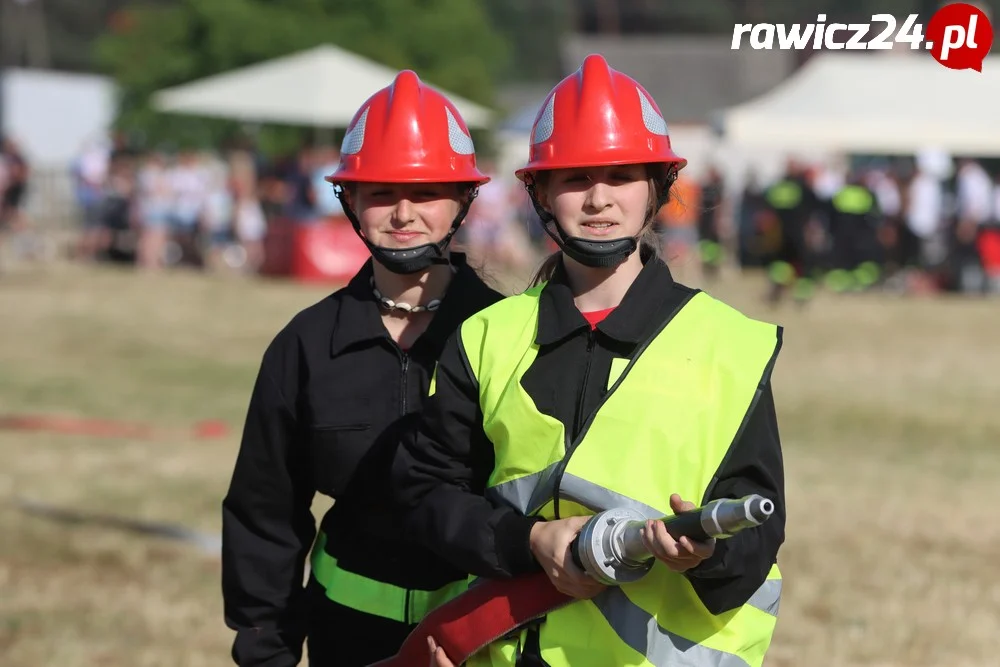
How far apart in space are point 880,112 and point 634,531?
20823 millimetres

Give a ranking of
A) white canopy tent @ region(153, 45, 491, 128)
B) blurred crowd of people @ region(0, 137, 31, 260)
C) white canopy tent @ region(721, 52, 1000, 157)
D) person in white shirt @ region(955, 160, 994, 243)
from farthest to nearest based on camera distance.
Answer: blurred crowd of people @ region(0, 137, 31, 260)
person in white shirt @ region(955, 160, 994, 243)
white canopy tent @ region(153, 45, 491, 128)
white canopy tent @ region(721, 52, 1000, 157)

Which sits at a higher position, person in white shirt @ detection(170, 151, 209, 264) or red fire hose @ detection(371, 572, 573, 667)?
red fire hose @ detection(371, 572, 573, 667)

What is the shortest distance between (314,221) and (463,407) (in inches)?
760

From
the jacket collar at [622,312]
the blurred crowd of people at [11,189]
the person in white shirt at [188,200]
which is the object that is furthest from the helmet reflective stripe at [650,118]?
the blurred crowd of people at [11,189]

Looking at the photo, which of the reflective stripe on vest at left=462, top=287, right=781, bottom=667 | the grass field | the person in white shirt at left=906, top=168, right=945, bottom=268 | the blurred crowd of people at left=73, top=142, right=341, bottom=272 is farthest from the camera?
the person in white shirt at left=906, top=168, right=945, bottom=268

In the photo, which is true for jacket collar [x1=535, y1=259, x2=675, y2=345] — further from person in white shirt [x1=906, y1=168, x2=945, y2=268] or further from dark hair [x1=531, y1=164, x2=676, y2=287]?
person in white shirt [x1=906, y1=168, x2=945, y2=268]

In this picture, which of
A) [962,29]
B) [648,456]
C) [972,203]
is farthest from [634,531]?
[972,203]

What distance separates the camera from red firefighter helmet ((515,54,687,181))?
3.05 metres

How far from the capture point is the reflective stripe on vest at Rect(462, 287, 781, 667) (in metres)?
2.82

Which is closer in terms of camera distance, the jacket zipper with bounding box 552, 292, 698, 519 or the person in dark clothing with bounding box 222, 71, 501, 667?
the jacket zipper with bounding box 552, 292, 698, 519

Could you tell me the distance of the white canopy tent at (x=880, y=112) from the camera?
22.1 m

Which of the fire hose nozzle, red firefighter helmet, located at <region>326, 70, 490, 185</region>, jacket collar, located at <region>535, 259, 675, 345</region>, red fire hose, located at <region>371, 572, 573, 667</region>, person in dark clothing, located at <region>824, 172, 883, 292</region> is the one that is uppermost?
red firefighter helmet, located at <region>326, 70, 490, 185</region>

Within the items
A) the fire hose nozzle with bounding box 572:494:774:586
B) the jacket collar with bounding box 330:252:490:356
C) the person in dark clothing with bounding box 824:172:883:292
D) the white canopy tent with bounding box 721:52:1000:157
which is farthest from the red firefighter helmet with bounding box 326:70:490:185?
the person in dark clothing with bounding box 824:172:883:292

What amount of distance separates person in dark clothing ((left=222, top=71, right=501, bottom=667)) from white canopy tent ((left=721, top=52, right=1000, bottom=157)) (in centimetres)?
1870
